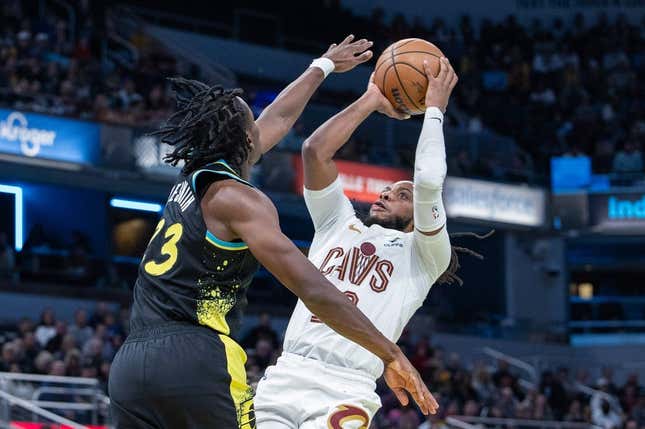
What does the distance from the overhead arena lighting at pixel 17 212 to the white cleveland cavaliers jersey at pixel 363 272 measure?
46.1 ft

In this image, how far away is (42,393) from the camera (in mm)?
13297

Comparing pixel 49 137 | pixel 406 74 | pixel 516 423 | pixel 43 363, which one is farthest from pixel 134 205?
pixel 406 74

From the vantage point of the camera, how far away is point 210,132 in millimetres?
4621

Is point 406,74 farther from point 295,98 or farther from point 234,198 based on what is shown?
point 234,198

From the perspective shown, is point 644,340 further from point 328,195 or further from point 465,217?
point 328,195

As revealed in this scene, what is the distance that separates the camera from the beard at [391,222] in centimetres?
650

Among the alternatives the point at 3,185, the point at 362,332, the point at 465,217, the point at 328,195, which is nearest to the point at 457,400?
the point at 465,217

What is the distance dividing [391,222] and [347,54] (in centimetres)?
91

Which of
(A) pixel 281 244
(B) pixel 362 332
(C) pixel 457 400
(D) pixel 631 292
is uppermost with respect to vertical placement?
(A) pixel 281 244

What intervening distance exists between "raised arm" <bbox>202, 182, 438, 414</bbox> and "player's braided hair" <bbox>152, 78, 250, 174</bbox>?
0.24 m

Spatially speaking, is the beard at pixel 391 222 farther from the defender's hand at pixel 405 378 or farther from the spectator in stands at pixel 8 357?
the spectator in stands at pixel 8 357

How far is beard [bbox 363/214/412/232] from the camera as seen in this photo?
6.50 metres

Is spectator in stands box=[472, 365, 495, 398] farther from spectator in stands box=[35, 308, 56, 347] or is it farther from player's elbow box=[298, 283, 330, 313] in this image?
player's elbow box=[298, 283, 330, 313]

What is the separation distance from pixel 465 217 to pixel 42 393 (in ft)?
38.8
